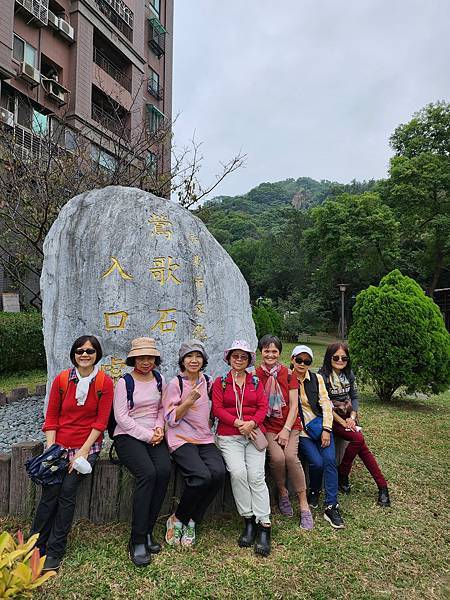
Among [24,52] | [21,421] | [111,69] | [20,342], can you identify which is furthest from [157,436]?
[111,69]

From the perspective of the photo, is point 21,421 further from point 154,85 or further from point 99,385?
point 154,85

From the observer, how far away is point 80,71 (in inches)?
605

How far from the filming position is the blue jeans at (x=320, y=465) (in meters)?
3.19

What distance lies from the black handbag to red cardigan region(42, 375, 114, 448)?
0.43 ft

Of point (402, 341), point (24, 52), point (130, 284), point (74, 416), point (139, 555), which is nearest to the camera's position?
point (139, 555)

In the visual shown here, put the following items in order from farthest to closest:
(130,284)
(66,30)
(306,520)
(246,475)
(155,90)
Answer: (155,90) → (66,30) → (130,284) → (306,520) → (246,475)

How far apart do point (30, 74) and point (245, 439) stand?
1420 centimetres

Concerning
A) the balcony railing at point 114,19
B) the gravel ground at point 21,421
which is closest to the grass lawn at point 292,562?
the gravel ground at point 21,421

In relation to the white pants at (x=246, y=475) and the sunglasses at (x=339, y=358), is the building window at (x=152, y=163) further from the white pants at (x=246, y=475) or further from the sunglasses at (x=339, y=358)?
the white pants at (x=246, y=475)

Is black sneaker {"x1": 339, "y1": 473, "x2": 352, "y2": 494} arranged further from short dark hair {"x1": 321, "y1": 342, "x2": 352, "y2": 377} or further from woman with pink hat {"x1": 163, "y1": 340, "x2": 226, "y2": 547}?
woman with pink hat {"x1": 163, "y1": 340, "x2": 226, "y2": 547}

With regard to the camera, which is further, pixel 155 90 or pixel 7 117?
pixel 155 90

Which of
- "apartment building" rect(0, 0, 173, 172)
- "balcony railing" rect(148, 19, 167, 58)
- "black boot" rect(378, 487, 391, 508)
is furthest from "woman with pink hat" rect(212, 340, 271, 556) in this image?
"balcony railing" rect(148, 19, 167, 58)

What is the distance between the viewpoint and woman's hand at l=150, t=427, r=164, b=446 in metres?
2.84

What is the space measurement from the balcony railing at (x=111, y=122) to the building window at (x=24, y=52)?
2.47 meters
